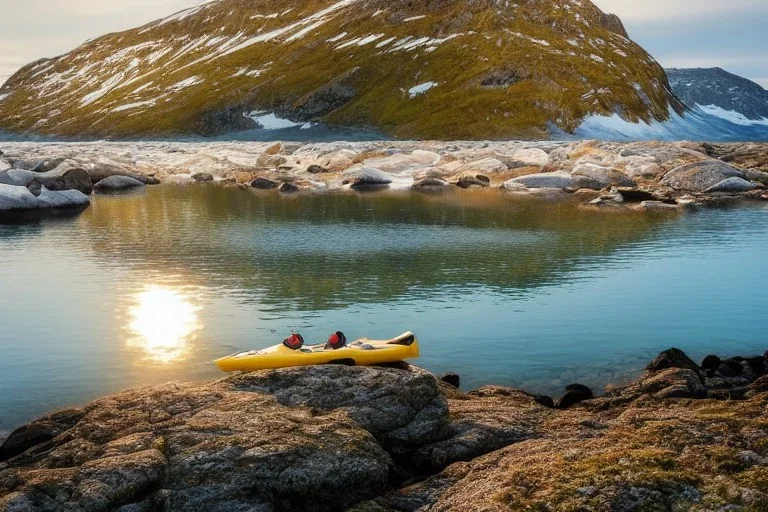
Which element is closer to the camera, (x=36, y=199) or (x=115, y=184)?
(x=36, y=199)

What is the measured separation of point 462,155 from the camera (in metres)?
98.4

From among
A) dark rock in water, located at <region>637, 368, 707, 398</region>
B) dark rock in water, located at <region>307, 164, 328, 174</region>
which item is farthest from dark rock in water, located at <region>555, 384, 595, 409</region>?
dark rock in water, located at <region>307, 164, 328, 174</region>

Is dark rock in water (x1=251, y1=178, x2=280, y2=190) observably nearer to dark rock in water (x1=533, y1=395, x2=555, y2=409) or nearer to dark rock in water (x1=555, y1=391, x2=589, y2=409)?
dark rock in water (x1=533, y1=395, x2=555, y2=409)

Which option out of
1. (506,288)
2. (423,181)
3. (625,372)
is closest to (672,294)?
(506,288)

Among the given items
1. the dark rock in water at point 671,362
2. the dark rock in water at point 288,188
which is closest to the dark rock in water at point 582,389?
the dark rock in water at point 671,362

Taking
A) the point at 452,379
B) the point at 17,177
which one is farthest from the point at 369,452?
the point at 17,177

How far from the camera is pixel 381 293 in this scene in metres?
29.7

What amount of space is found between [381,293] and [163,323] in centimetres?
873

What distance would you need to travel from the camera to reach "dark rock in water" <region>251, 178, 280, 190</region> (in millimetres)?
84625

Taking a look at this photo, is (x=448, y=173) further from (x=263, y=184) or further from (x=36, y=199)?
(x=36, y=199)

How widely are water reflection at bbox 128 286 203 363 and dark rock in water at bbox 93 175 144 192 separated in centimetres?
5559

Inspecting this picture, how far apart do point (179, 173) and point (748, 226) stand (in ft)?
245

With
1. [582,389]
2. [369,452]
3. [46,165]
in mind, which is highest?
[46,165]

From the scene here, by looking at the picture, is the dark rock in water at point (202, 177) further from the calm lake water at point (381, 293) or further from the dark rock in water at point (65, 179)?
the calm lake water at point (381, 293)
